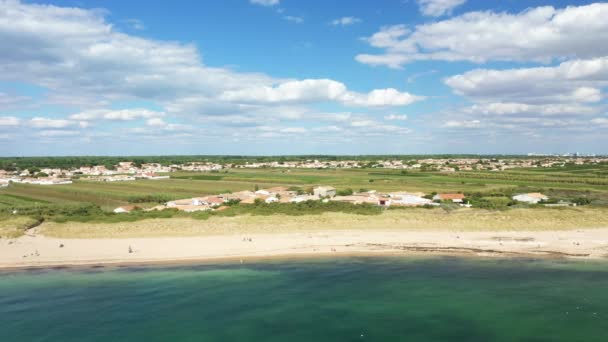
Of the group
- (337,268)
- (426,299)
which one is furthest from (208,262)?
(426,299)

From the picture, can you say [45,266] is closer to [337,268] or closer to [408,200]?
[337,268]

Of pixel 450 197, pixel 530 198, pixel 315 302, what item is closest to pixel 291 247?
pixel 315 302

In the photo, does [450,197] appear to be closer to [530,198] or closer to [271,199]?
[530,198]

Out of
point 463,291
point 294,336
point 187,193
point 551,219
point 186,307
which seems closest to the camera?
point 294,336

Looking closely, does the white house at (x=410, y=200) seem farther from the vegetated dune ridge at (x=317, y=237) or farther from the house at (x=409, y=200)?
the vegetated dune ridge at (x=317, y=237)

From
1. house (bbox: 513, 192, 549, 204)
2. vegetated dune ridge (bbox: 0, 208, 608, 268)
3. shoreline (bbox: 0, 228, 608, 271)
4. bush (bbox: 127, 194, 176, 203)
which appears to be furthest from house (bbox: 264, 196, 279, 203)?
house (bbox: 513, 192, 549, 204)

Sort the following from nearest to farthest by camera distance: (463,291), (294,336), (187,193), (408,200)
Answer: (294,336) < (463,291) < (408,200) < (187,193)

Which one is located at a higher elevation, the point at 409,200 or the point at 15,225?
the point at 409,200
